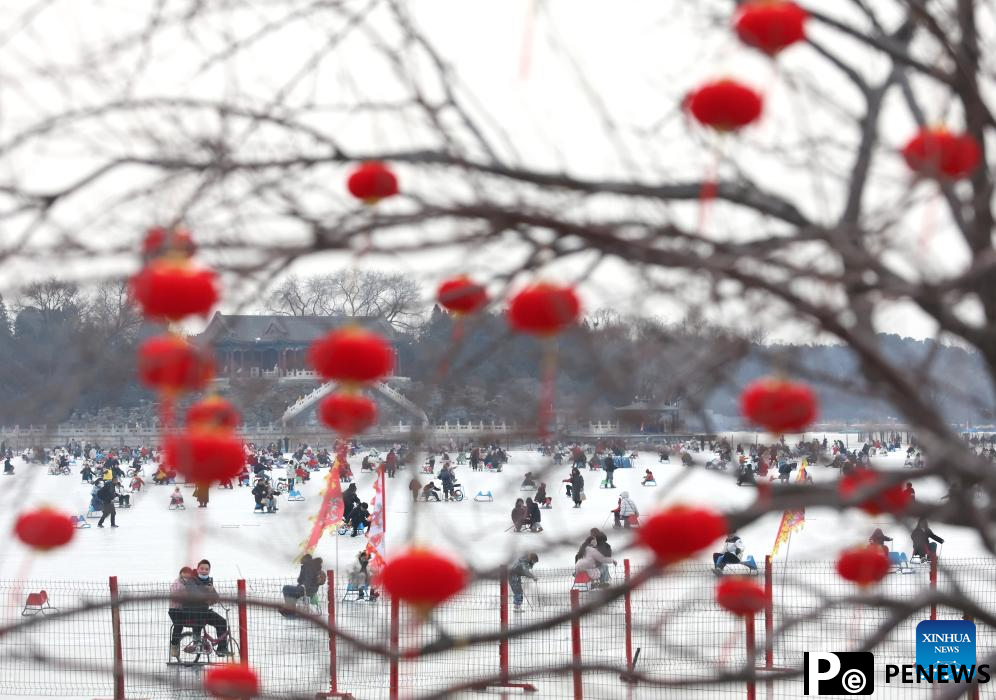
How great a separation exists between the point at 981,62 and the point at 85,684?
8.54 m

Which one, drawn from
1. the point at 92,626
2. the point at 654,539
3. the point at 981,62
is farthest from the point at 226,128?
the point at 92,626

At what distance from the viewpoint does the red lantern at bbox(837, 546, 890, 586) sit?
9.37 feet

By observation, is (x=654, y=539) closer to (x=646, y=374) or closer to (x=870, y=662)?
(x=646, y=374)

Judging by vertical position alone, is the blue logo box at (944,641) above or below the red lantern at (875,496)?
below

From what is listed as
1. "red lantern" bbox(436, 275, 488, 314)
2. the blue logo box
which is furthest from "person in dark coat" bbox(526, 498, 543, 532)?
the blue logo box

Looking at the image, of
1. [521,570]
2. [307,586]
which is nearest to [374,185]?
[521,570]

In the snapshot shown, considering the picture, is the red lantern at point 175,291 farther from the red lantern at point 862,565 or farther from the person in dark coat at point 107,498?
the person in dark coat at point 107,498

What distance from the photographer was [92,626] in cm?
953

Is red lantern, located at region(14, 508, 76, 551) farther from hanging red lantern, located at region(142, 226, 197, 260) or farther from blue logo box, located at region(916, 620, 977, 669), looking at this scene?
blue logo box, located at region(916, 620, 977, 669)

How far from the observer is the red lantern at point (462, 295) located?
2329 millimetres

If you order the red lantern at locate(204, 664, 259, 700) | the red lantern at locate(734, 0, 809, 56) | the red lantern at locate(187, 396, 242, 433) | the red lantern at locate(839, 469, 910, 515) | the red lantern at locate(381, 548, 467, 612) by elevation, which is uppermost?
the red lantern at locate(734, 0, 809, 56)

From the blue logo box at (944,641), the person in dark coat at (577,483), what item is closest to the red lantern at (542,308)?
the blue logo box at (944,641)

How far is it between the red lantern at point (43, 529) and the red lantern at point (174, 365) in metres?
0.99

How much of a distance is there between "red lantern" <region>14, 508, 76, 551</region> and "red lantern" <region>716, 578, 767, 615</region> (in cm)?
148
